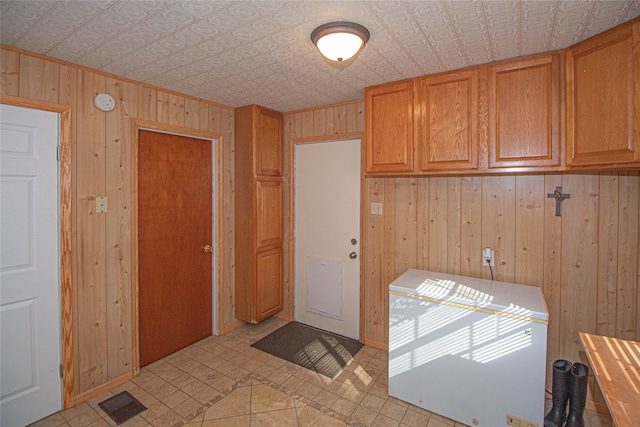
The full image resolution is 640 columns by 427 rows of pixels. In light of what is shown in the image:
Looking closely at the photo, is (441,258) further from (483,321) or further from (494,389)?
(494,389)

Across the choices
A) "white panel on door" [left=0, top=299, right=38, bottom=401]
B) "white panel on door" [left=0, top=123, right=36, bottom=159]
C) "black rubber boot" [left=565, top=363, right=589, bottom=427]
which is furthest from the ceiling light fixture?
"white panel on door" [left=0, top=299, right=38, bottom=401]

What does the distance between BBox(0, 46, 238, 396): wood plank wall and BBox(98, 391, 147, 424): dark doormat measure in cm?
18

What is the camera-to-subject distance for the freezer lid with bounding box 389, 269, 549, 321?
1.89m

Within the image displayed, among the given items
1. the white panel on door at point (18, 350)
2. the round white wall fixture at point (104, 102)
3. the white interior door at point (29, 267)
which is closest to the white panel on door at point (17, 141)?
the white interior door at point (29, 267)

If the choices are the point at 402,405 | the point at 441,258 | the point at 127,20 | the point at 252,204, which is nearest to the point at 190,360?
the point at 252,204

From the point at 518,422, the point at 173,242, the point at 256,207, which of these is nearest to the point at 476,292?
the point at 518,422

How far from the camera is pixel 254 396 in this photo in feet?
7.72

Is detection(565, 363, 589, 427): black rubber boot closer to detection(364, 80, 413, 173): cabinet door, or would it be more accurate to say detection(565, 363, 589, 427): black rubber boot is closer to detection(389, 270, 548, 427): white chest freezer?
detection(389, 270, 548, 427): white chest freezer

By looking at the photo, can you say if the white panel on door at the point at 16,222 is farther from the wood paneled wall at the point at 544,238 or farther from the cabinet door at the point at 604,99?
the cabinet door at the point at 604,99

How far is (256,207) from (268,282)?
0.85 metres

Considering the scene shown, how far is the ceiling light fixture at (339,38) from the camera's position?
1636 mm

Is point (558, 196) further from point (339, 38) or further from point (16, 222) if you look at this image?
point (16, 222)

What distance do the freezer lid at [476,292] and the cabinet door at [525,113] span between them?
851mm

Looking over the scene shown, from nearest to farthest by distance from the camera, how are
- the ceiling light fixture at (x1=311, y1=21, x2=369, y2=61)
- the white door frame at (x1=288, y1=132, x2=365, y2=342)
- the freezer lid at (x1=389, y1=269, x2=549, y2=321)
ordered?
the ceiling light fixture at (x1=311, y1=21, x2=369, y2=61) < the freezer lid at (x1=389, y1=269, x2=549, y2=321) < the white door frame at (x1=288, y1=132, x2=365, y2=342)
